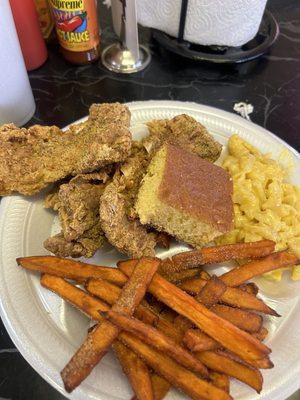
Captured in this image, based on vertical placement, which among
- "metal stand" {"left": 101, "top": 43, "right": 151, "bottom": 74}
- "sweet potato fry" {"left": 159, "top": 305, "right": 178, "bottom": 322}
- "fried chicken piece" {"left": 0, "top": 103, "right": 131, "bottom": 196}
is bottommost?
"metal stand" {"left": 101, "top": 43, "right": 151, "bottom": 74}

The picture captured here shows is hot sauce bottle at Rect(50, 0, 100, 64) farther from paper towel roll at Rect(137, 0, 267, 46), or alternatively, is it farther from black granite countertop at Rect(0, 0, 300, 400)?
paper towel roll at Rect(137, 0, 267, 46)

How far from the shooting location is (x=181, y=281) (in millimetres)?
1189

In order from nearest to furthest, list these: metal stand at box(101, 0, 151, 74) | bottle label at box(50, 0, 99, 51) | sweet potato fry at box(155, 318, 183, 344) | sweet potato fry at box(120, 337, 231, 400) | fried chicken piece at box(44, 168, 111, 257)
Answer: sweet potato fry at box(120, 337, 231, 400)
sweet potato fry at box(155, 318, 183, 344)
fried chicken piece at box(44, 168, 111, 257)
bottle label at box(50, 0, 99, 51)
metal stand at box(101, 0, 151, 74)

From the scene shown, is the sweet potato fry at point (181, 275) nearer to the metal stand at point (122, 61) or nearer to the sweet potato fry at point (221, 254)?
the sweet potato fry at point (221, 254)

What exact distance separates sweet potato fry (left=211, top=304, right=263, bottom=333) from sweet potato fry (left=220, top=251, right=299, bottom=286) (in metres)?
0.09

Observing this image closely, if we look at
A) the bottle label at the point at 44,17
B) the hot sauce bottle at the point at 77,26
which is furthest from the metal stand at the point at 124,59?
the bottle label at the point at 44,17

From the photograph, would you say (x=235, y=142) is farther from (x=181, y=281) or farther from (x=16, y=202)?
(x=16, y=202)

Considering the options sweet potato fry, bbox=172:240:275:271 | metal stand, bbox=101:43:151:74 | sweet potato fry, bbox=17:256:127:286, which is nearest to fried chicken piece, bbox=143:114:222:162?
sweet potato fry, bbox=172:240:275:271

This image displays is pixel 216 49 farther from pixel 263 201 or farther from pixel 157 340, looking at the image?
pixel 157 340

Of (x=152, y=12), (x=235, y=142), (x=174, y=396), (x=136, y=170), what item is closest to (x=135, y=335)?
(x=174, y=396)

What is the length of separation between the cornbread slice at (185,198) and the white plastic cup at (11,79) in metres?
0.81

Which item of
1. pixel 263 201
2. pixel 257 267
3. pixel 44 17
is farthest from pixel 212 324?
pixel 44 17

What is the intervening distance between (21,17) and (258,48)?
1293 mm

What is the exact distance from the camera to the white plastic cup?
1523mm
